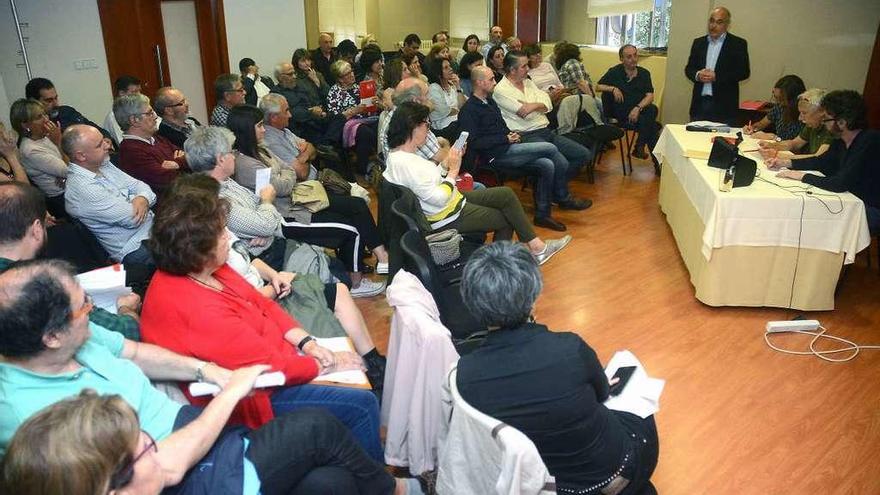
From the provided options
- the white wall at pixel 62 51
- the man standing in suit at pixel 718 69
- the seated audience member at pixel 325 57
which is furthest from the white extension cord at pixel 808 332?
the white wall at pixel 62 51

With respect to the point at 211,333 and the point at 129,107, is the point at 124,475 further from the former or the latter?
the point at 129,107

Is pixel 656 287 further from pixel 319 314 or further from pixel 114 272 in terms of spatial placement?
pixel 114 272

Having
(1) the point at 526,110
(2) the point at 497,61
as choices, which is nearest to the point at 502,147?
(1) the point at 526,110

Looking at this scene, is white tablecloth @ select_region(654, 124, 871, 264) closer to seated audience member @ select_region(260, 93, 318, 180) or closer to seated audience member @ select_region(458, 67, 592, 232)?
seated audience member @ select_region(458, 67, 592, 232)

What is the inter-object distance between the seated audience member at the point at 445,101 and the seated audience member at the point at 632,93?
1642 millimetres

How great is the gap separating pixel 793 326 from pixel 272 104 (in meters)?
3.45

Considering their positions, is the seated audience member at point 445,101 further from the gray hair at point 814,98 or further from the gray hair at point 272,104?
the gray hair at point 814,98

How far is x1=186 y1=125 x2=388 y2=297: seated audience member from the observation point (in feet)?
9.91

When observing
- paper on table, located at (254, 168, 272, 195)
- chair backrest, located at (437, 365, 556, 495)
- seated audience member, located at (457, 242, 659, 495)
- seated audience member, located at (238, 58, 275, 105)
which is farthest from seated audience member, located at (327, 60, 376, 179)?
chair backrest, located at (437, 365, 556, 495)

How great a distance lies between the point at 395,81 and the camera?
20.0 ft

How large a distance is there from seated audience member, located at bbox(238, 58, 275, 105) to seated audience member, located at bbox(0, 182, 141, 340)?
4.54 metres

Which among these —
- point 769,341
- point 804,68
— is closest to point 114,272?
point 769,341

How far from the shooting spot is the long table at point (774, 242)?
10.9 ft

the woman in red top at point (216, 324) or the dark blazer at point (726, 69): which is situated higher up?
the dark blazer at point (726, 69)
